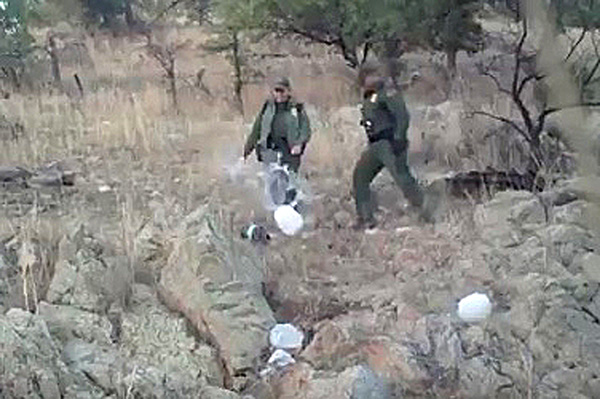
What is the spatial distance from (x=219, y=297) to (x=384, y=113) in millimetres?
2917

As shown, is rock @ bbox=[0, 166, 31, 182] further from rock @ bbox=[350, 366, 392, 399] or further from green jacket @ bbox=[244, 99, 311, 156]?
rock @ bbox=[350, 366, 392, 399]

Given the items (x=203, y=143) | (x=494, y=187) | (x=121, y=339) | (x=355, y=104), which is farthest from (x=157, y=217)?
(x=355, y=104)

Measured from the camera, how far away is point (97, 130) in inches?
519

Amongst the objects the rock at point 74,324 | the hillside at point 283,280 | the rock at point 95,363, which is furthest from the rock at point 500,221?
the rock at point 95,363

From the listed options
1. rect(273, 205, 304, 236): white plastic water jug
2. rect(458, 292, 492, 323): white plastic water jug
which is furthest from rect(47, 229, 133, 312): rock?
rect(273, 205, 304, 236): white plastic water jug

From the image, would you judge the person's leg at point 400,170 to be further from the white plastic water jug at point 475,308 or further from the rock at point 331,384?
the rock at point 331,384

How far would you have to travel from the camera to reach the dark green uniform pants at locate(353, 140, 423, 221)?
9.01 m

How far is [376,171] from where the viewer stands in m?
9.23

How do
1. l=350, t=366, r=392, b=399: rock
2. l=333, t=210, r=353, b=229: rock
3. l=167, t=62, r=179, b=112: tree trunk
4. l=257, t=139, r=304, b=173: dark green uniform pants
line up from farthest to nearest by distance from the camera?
1. l=167, t=62, r=179, b=112: tree trunk
2. l=333, t=210, r=353, b=229: rock
3. l=257, t=139, r=304, b=173: dark green uniform pants
4. l=350, t=366, r=392, b=399: rock

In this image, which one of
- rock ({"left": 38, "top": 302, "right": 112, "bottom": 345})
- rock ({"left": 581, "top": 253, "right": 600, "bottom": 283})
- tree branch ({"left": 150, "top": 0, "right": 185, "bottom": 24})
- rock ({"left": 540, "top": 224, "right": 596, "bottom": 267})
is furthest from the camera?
tree branch ({"left": 150, "top": 0, "right": 185, "bottom": 24})

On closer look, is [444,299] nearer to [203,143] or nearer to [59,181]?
[59,181]

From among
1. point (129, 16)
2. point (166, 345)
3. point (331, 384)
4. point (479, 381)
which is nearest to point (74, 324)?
point (166, 345)

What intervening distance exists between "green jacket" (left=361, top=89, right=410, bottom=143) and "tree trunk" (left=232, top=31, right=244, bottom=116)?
643 centimetres

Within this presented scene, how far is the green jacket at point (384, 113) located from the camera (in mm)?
8820
